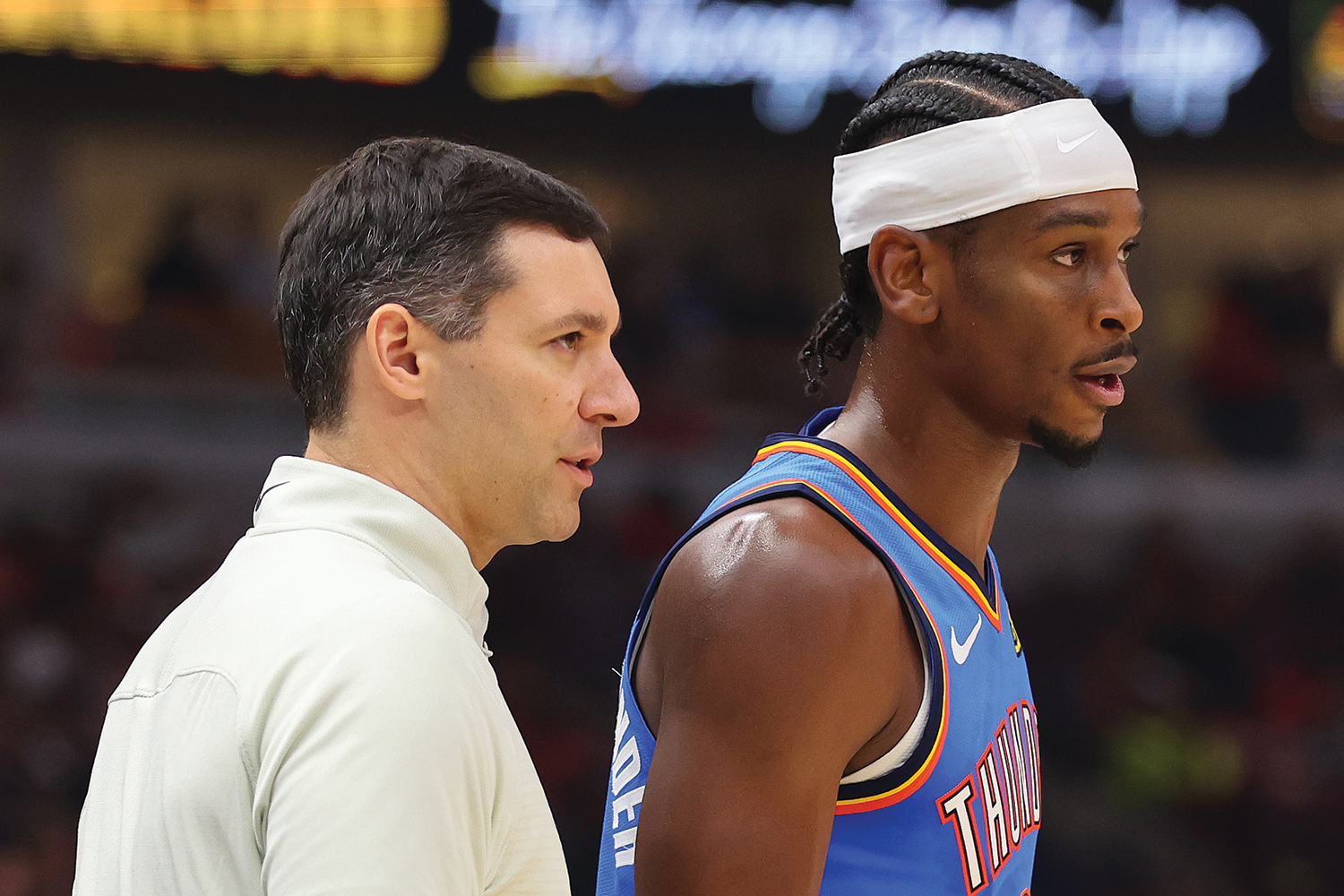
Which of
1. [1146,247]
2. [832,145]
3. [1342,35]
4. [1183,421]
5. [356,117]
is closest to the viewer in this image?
[1342,35]

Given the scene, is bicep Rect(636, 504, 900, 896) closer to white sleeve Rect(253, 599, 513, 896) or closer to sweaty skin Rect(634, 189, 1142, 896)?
sweaty skin Rect(634, 189, 1142, 896)

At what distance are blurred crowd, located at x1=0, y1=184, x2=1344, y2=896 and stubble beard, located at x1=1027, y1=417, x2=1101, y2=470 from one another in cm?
501

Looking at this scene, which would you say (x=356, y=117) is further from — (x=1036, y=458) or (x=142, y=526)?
(x=1036, y=458)

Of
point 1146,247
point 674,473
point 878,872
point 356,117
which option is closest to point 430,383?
point 878,872

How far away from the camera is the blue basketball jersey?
1.69m

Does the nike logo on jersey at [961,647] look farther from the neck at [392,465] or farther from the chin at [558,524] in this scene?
the neck at [392,465]

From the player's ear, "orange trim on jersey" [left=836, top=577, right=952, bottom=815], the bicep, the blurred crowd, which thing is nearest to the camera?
the bicep

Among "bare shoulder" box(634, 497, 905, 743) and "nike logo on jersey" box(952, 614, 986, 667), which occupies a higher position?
"bare shoulder" box(634, 497, 905, 743)

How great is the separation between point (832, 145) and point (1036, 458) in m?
2.11

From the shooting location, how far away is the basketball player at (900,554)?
1586 millimetres

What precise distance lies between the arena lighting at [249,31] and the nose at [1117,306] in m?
5.22

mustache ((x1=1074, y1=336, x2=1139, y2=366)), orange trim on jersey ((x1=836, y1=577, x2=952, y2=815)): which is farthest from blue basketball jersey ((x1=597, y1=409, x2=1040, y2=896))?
mustache ((x1=1074, y1=336, x2=1139, y2=366))

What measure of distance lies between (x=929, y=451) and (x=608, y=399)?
66 cm

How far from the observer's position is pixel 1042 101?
2018 mm
